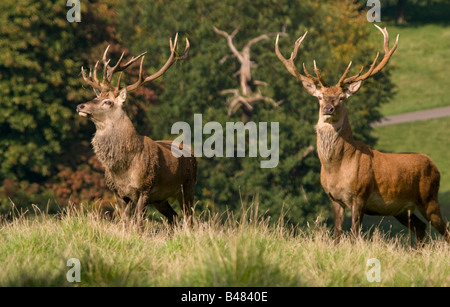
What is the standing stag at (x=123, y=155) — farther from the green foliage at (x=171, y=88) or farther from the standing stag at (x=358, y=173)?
the green foliage at (x=171, y=88)

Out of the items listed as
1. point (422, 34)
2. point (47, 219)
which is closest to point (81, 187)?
point (47, 219)

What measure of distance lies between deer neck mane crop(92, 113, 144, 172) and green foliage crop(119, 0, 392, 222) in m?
18.3

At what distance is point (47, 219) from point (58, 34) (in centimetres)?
1968

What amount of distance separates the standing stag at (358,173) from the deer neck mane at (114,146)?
243cm

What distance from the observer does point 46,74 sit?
92.3 feet

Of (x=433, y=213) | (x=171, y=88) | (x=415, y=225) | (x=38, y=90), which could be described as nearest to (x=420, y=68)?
(x=171, y=88)

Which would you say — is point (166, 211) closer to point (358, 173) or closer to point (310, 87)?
point (310, 87)

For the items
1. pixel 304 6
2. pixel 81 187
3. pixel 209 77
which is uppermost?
pixel 304 6

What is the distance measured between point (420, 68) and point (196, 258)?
51433 millimetres

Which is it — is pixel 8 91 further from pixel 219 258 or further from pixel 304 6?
pixel 219 258

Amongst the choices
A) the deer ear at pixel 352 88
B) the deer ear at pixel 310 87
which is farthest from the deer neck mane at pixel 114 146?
the deer ear at pixel 352 88

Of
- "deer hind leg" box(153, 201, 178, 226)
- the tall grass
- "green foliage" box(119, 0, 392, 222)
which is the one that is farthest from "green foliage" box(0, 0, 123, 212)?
the tall grass

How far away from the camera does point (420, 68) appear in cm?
5688

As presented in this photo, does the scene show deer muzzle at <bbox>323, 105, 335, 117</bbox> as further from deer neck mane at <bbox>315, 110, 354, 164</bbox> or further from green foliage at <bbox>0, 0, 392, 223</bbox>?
green foliage at <bbox>0, 0, 392, 223</bbox>
